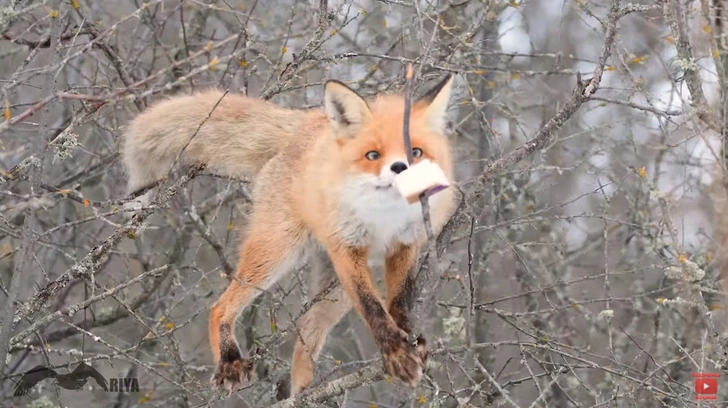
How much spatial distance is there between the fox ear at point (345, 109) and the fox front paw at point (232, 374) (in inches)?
58.5

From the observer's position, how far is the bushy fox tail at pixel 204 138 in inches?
213

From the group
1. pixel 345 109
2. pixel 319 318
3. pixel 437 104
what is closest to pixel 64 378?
pixel 319 318

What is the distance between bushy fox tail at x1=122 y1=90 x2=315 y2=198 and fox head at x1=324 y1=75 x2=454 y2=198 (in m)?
1.06

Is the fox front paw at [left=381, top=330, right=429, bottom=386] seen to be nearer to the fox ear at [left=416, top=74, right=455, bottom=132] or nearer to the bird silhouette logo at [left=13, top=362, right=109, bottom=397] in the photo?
the fox ear at [left=416, top=74, right=455, bottom=132]

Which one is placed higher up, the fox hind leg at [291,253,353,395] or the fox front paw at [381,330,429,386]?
the fox front paw at [381,330,429,386]

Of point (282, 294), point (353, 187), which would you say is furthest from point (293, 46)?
point (353, 187)

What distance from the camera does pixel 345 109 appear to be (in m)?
4.36

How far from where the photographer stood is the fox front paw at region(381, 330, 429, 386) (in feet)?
13.0

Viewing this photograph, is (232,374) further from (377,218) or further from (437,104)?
(437,104)

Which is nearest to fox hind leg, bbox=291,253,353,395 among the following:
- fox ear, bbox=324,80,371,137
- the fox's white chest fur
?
the fox's white chest fur

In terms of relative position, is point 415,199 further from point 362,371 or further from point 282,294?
point 282,294

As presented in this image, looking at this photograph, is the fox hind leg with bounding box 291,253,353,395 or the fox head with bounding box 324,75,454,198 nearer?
the fox head with bounding box 324,75,454,198

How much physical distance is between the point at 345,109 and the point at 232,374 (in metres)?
1.70

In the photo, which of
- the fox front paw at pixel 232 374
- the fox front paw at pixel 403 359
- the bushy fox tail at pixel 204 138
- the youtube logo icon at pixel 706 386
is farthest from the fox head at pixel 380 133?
the youtube logo icon at pixel 706 386
